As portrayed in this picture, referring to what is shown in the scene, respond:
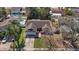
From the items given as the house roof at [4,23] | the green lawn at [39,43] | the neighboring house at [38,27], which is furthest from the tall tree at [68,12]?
the house roof at [4,23]

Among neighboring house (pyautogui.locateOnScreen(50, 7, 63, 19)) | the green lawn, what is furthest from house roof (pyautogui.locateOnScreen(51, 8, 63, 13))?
the green lawn

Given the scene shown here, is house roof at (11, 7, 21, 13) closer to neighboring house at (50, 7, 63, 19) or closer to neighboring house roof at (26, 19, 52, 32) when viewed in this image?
neighboring house roof at (26, 19, 52, 32)

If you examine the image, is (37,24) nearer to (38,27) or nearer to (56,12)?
(38,27)

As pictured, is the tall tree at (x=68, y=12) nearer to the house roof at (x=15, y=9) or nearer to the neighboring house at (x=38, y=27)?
the neighboring house at (x=38, y=27)
